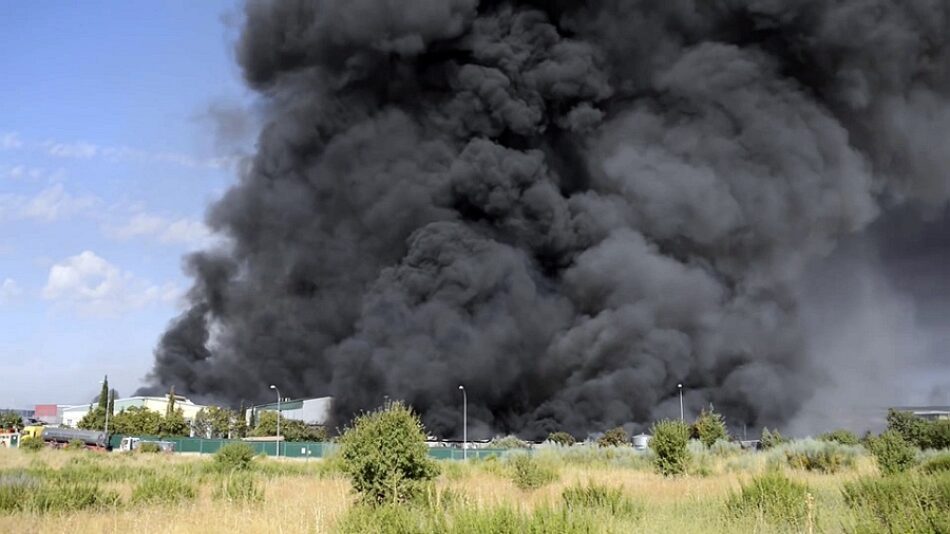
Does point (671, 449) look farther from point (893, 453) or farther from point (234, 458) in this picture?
point (234, 458)

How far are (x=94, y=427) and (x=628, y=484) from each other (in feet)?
194

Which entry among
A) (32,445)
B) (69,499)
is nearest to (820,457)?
(69,499)

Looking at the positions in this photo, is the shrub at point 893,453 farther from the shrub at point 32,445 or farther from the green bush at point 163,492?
the shrub at point 32,445

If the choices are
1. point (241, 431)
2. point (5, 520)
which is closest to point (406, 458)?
point (5, 520)

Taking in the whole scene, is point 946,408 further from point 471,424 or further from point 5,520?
point 5,520

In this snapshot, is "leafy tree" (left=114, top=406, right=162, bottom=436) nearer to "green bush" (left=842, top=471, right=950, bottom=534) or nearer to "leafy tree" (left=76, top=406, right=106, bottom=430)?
"leafy tree" (left=76, top=406, right=106, bottom=430)

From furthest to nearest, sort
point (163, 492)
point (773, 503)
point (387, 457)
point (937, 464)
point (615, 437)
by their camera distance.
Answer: point (615, 437) → point (937, 464) → point (163, 492) → point (387, 457) → point (773, 503)

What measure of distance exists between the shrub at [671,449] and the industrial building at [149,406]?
5629 cm

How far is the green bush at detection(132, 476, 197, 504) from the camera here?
1248cm

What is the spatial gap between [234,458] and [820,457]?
16.6 metres

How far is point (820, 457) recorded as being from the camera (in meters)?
19.8

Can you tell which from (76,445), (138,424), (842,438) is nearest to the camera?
(842,438)

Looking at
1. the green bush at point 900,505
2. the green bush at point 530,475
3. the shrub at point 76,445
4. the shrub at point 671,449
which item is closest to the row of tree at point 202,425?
the shrub at point 76,445

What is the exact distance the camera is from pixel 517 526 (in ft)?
17.0
